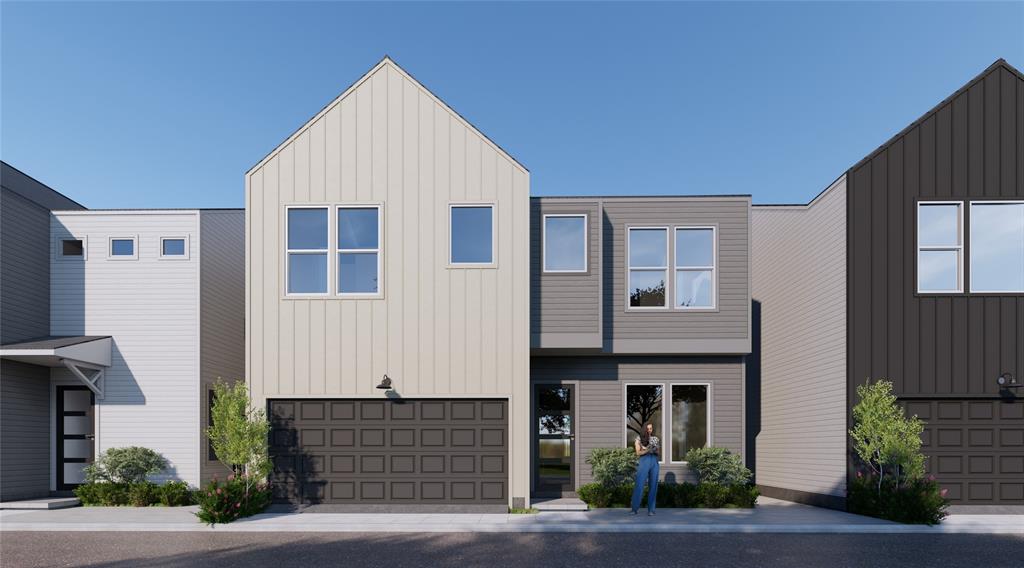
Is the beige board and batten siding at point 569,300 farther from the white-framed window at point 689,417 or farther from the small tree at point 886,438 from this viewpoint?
the small tree at point 886,438

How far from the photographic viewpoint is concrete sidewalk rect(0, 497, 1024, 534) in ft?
34.7

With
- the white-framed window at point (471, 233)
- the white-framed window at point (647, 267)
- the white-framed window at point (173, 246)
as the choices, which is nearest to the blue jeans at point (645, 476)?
the white-framed window at point (647, 267)

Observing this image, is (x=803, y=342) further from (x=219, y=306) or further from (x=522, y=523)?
(x=219, y=306)

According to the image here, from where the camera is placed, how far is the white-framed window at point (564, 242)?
13555 millimetres

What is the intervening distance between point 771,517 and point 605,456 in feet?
10.8

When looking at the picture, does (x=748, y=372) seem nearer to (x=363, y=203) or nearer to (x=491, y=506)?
(x=491, y=506)

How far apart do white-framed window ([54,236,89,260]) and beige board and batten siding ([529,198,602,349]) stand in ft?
33.5

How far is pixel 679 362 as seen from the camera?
14.2m

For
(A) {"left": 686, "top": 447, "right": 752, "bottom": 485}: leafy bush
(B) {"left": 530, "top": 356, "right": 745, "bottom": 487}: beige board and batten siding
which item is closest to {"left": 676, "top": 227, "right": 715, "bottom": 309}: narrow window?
(B) {"left": 530, "top": 356, "right": 745, "bottom": 487}: beige board and batten siding

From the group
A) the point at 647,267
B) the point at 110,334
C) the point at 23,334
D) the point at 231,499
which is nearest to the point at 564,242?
the point at 647,267

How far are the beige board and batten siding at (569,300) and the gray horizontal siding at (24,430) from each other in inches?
434

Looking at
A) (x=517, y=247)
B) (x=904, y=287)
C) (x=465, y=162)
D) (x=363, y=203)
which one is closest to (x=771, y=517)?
(x=904, y=287)

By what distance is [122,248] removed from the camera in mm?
14570

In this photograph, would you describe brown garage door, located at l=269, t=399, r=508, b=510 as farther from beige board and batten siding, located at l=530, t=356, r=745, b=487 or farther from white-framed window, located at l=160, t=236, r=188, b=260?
white-framed window, located at l=160, t=236, r=188, b=260
